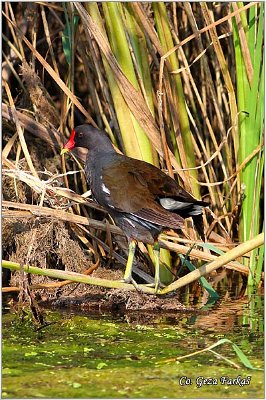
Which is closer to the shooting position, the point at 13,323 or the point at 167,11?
the point at 13,323

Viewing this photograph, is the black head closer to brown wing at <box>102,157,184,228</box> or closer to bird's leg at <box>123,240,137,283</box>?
brown wing at <box>102,157,184,228</box>

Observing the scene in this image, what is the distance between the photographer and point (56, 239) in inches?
141

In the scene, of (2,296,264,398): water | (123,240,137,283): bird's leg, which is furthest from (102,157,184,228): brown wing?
(2,296,264,398): water

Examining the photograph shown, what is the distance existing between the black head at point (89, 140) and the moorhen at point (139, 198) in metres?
0.11

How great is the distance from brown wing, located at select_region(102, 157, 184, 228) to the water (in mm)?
429

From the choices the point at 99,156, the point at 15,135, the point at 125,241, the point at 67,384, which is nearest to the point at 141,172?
the point at 99,156

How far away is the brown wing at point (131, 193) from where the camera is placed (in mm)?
3244

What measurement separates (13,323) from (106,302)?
0.51m

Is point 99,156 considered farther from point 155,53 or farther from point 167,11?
point 167,11

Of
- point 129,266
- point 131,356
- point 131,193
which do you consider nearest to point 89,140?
point 131,193

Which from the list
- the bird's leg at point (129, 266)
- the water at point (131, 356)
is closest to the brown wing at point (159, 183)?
the bird's leg at point (129, 266)

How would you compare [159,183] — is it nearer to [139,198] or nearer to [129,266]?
[139,198]

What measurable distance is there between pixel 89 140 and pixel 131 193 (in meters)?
0.44

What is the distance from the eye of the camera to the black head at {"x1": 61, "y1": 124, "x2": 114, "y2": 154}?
361cm
